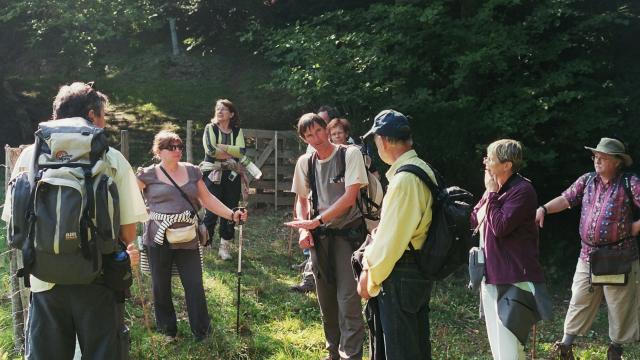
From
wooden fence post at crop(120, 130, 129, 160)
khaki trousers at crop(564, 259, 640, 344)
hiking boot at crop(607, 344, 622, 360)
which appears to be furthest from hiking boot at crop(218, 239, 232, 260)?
hiking boot at crop(607, 344, 622, 360)

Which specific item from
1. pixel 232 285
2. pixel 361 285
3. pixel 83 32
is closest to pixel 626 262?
pixel 361 285

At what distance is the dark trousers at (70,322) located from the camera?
9.98 ft

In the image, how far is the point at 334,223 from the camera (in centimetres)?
454

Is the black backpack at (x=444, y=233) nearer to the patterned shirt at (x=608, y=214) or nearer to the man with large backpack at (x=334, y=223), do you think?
the man with large backpack at (x=334, y=223)

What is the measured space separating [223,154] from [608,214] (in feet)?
14.3

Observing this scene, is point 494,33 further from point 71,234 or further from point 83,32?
point 83,32

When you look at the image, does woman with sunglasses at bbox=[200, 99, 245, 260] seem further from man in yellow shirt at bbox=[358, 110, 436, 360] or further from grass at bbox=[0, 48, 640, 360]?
man in yellow shirt at bbox=[358, 110, 436, 360]

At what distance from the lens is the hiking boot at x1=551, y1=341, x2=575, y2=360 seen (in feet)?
17.9

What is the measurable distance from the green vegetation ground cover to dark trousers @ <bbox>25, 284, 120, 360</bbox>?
1.26 metres

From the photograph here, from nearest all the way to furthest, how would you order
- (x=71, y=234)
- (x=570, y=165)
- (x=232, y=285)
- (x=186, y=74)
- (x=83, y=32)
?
(x=71, y=234) → (x=232, y=285) → (x=570, y=165) → (x=83, y=32) → (x=186, y=74)

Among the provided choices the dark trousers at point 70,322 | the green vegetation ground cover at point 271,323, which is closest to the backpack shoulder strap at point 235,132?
the green vegetation ground cover at point 271,323

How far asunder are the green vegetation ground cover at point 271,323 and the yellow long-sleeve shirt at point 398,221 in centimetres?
200

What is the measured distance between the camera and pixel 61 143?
9.49ft

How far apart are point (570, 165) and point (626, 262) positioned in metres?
4.08
